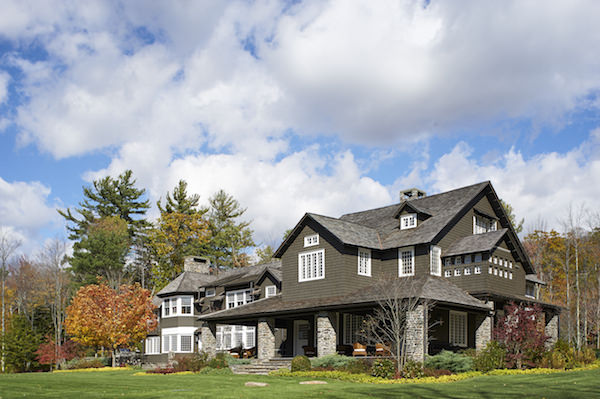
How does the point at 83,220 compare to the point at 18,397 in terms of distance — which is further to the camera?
the point at 83,220

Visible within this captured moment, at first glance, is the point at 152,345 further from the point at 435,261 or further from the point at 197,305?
the point at 435,261

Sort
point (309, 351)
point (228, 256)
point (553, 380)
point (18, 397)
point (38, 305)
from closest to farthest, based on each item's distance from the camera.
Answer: point (18, 397) → point (553, 380) → point (309, 351) → point (38, 305) → point (228, 256)

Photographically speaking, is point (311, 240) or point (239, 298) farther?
point (239, 298)

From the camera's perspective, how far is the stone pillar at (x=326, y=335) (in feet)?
92.9

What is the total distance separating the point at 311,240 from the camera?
3319cm

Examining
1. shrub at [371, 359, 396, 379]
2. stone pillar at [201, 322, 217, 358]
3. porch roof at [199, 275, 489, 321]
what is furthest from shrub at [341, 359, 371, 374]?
stone pillar at [201, 322, 217, 358]

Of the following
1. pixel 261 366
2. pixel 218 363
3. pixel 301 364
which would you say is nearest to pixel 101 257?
pixel 218 363

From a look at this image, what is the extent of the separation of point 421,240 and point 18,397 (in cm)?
2136

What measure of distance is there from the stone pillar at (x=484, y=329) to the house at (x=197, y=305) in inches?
578

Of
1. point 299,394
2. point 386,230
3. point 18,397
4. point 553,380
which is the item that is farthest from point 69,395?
point 386,230

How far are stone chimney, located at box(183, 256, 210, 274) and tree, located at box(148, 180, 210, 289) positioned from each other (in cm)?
969

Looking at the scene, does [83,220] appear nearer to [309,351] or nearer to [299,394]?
[309,351]

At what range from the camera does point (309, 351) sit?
103ft

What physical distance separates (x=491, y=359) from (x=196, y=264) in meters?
31.3
